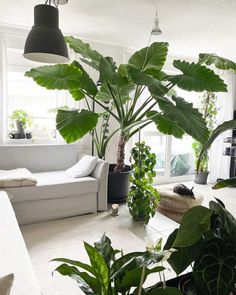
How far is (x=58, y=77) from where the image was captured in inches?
94.6

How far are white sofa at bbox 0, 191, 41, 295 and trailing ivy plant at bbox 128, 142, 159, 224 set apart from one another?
4.72 ft

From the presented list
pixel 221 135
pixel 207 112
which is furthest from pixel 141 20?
pixel 221 135

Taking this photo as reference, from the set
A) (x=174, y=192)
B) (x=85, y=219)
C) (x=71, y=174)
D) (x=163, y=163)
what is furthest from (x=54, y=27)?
(x=163, y=163)

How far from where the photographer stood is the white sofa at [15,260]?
1070 millimetres

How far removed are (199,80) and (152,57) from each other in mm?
645

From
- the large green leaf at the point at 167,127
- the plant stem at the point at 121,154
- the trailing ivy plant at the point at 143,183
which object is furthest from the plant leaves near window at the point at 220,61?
the plant stem at the point at 121,154

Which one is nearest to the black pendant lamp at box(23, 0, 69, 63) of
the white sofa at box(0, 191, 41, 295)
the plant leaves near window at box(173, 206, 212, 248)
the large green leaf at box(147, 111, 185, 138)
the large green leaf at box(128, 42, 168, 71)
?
the large green leaf at box(128, 42, 168, 71)

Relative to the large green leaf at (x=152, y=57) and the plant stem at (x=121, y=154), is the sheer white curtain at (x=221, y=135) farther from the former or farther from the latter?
the large green leaf at (x=152, y=57)

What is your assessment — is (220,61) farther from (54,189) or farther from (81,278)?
(81,278)

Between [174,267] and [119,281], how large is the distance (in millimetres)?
180

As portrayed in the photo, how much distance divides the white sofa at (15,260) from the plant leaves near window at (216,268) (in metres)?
0.71

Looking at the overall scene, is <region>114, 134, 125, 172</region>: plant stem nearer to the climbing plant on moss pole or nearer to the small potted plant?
the climbing plant on moss pole

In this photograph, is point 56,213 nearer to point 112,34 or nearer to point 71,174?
point 71,174

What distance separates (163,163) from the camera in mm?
5039
